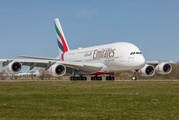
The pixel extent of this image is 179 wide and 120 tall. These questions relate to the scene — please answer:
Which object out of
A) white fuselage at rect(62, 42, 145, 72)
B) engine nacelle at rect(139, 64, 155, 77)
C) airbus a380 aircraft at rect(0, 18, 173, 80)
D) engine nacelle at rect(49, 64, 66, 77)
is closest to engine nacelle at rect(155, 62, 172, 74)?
airbus a380 aircraft at rect(0, 18, 173, 80)

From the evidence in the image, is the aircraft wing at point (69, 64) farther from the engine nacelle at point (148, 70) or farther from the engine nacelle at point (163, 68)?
the engine nacelle at point (163, 68)

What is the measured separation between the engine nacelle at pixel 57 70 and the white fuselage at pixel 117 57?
187 inches

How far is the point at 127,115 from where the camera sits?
36.9 ft

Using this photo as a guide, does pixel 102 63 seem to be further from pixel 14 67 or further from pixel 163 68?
pixel 14 67

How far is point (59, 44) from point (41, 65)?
1191cm

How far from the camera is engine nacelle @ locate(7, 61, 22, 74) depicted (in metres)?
42.4

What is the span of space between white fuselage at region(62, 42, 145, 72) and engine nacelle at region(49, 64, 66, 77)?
4739mm

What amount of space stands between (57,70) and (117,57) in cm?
694

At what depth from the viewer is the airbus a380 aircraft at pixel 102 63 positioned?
41016 millimetres

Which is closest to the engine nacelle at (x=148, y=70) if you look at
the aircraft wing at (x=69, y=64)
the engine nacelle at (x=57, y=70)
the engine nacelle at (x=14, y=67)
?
the aircraft wing at (x=69, y=64)

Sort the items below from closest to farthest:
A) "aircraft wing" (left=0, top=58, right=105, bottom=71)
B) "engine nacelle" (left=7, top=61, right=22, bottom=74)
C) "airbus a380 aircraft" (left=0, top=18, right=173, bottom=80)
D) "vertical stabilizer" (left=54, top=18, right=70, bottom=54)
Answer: "airbus a380 aircraft" (left=0, top=18, right=173, bottom=80) < "engine nacelle" (left=7, top=61, right=22, bottom=74) < "aircraft wing" (left=0, top=58, right=105, bottom=71) < "vertical stabilizer" (left=54, top=18, right=70, bottom=54)

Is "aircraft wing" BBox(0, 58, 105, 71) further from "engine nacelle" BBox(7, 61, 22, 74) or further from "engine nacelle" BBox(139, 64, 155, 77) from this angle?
"engine nacelle" BBox(139, 64, 155, 77)

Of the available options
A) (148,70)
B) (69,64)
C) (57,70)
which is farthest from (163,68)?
(57,70)

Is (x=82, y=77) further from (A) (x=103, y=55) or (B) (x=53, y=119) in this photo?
(B) (x=53, y=119)
